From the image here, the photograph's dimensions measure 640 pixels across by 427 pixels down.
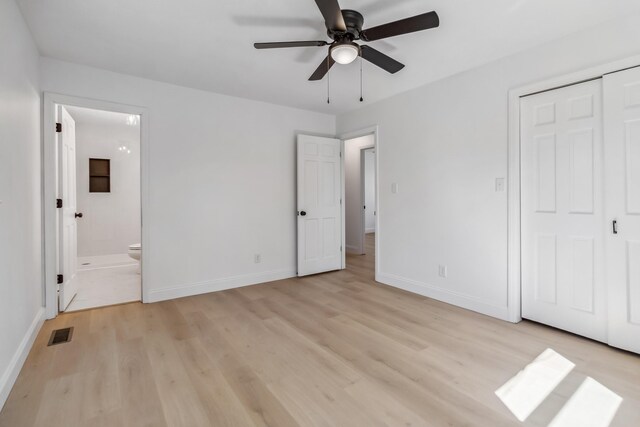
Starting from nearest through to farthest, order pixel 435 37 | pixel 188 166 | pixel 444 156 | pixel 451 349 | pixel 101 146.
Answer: pixel 451 349, pixel 435 37, pixel 444 156, pixel 188 166, pixel 101 146

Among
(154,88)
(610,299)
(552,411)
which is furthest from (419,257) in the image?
(154,88)

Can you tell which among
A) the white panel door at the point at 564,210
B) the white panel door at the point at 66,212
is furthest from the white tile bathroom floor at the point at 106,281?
the white panel door at the point at 564,210

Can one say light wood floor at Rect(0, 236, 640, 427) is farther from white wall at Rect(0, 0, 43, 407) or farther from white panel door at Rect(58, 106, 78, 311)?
white panel door at Rect(58, 106, 78, 311)

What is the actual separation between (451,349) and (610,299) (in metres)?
1.30

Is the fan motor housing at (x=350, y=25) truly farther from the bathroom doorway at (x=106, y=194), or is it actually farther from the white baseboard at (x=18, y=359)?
the bathroom doorway at (x=106, y=194)

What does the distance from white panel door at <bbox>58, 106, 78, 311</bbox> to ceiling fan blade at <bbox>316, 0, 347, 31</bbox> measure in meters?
3.04

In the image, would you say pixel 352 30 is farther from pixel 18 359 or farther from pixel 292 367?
pixel 18 359

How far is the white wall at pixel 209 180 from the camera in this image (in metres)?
3.49

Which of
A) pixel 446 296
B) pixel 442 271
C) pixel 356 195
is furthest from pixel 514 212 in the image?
pixel 356 195

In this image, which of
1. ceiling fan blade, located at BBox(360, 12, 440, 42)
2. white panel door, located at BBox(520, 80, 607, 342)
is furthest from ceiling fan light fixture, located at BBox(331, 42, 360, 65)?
white panel door, located at BBox(520, 80, 607, 342)

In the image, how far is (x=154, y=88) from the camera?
3.51m

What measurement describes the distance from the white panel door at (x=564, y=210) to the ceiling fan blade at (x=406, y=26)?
1557mm

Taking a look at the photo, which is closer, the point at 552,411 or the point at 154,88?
the point at 552,411

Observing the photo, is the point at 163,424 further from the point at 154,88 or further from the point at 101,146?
the point at 101,146
